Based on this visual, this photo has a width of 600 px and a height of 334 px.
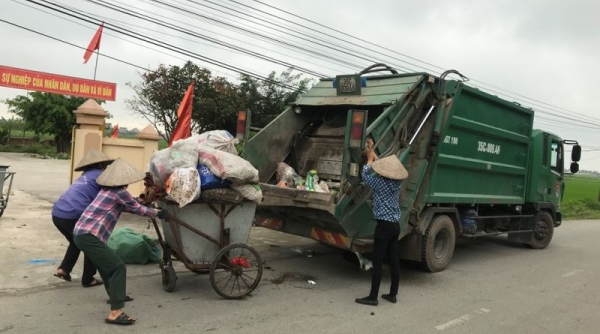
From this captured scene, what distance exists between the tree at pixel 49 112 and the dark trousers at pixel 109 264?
29.8 m

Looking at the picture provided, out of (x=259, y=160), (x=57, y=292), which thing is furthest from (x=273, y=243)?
(x=57, y=292)

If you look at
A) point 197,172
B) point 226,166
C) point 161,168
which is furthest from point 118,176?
point 226,166

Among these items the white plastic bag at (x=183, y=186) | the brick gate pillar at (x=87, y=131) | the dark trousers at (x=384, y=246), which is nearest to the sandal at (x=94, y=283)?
the white plastic bag at (x=183, y=186)

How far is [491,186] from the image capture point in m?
7.48

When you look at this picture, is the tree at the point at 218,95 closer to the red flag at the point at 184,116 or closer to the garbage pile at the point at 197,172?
the red flag at the point at 184,116

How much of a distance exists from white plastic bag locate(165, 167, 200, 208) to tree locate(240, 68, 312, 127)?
42.2 ft

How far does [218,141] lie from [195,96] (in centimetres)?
1257

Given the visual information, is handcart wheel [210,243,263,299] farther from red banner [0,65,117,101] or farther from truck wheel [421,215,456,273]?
red banner [0,65,117,101]

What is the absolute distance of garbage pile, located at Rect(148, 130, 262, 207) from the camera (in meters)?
4.54

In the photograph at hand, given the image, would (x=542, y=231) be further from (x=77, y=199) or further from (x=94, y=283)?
(x=77, y=199)

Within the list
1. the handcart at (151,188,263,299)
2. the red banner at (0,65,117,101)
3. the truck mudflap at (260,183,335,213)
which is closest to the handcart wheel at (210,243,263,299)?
the handcart at (151,188,263,299)

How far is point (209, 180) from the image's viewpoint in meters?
4.71

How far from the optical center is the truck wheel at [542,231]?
29.2ft

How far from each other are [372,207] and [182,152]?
213 centimetres
